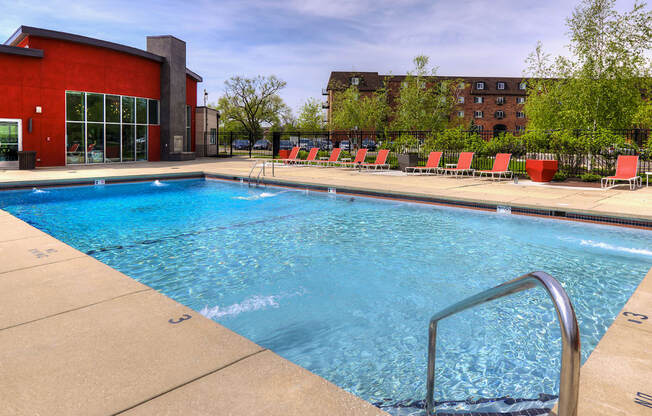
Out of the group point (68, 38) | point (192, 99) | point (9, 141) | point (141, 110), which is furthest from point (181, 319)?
point (192, 99)

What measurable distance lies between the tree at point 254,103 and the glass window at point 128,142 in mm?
33391

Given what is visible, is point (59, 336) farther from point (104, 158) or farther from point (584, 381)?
point (104, 158)

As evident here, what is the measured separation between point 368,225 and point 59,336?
21.1ft

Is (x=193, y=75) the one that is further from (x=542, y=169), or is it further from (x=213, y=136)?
(x=542, y=169)

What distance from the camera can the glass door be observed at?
1798cm

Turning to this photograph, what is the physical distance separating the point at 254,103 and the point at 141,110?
3361 centimetres

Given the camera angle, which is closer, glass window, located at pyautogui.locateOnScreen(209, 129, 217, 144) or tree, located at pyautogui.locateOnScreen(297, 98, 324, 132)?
glass window, located at pyautogui.locateOnScreen(209, 129, 217, 144)

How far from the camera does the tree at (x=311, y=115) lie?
2319 inches

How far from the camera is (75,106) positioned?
66.4 ft

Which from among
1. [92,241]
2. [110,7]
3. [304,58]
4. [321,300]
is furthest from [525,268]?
[304,58]

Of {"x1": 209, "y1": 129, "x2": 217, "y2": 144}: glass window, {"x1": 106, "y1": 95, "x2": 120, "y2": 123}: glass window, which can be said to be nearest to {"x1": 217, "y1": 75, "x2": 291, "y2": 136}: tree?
{"x1": 209, "y1": 129, "x2": 217, "y2": 144}: glass window

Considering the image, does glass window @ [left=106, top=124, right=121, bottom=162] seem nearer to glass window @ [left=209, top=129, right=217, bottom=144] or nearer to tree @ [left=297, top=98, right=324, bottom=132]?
glass window @ [left=209, top=129, right=217, bottom=144]

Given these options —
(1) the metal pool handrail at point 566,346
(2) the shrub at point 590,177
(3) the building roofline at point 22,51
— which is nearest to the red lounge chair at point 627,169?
(2) the shrub at point 590,177

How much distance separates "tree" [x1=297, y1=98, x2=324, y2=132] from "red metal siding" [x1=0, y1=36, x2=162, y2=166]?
37.6 meters
